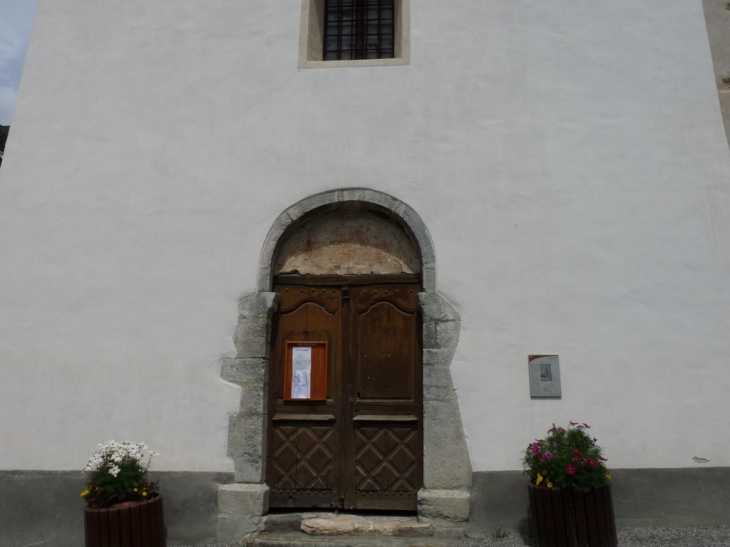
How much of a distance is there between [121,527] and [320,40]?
4.55 meters

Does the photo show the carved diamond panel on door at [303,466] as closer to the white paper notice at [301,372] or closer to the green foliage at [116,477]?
the white paper notice at [301,372]

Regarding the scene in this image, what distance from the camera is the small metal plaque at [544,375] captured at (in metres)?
4.57

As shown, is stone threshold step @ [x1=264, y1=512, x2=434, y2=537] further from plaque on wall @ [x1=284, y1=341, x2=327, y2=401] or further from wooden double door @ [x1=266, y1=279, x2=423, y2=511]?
plaque on wall @ [x1=284, y1=341, x2=327, y2=401]

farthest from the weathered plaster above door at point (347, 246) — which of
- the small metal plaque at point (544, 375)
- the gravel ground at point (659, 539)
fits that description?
the gravel ground at point (659, 539)

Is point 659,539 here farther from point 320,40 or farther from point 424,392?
point 320,40

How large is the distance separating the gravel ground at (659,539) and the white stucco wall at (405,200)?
0.46 metres

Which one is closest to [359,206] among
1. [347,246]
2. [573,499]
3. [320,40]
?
[347,246]

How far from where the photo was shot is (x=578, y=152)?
504 cm

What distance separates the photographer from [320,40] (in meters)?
5.91

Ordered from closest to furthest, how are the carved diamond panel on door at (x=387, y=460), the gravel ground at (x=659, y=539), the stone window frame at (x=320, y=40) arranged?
the gravel ground at (x=659, y=539) → the carved diamond panel on door at (x=387, y=460) → the stone window frame at (x=320, y=40)

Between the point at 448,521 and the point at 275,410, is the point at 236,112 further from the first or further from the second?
the point at 448,521

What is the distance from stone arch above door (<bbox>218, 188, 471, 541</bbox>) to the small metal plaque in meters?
0.60

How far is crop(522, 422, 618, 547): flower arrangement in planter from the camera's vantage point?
393 cm

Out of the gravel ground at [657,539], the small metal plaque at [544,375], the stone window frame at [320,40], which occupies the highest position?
the stone window frame at [320,40]
